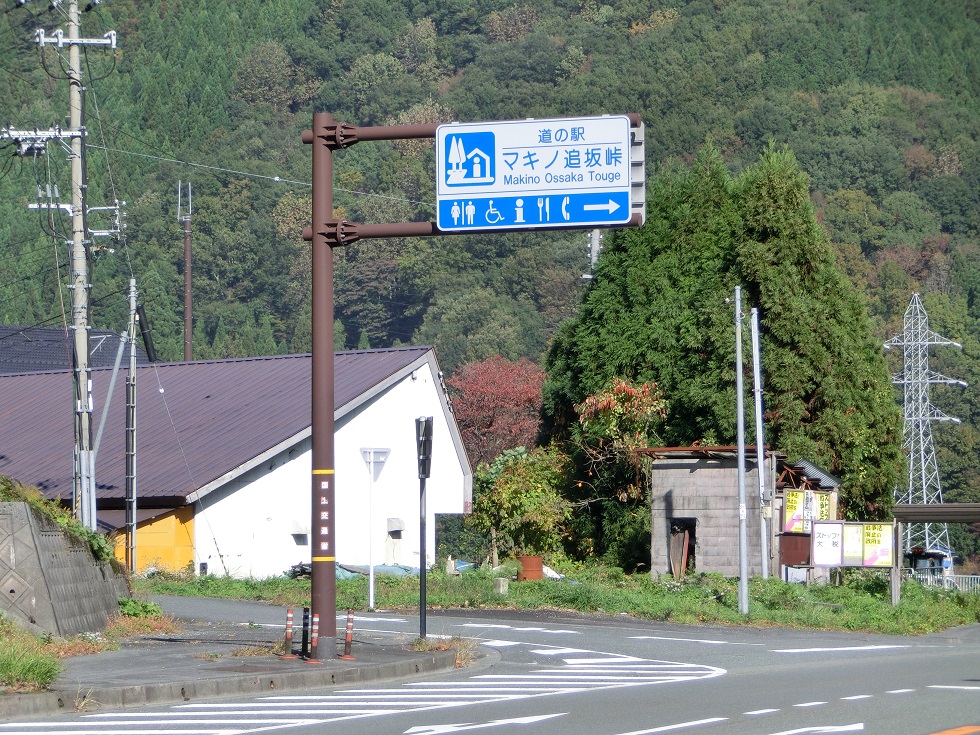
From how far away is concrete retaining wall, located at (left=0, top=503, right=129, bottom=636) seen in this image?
17266 mm

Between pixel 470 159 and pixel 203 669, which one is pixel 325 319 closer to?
pixel 470 159

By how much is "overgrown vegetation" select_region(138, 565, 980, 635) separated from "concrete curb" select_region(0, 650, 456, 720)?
7.30 m

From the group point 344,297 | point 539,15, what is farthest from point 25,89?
point 539,15

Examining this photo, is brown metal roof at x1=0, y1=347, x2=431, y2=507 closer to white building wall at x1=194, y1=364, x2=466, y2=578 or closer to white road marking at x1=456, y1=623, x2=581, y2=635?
white building wall at x1=194, y1=364, x2=466, y2=578

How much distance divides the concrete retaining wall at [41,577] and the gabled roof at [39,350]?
41.7 m

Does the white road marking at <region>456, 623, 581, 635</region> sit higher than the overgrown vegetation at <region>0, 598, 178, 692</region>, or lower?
lower

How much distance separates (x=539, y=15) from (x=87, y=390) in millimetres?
131847

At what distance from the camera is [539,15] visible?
510ft

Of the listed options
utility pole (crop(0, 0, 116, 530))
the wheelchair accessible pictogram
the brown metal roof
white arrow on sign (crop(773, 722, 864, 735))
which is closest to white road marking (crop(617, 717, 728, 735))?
white arrow on sign (crop(773, 722, 864, 735))

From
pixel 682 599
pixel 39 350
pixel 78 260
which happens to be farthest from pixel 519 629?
pixel 39 350

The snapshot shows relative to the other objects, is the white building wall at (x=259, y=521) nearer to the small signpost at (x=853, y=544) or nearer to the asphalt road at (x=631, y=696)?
the small signpost at (x=853, y=544)

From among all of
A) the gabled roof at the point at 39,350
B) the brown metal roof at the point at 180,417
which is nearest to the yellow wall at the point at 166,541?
the brown metal roof at the point at 180,417

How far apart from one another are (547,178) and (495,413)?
56275 millimetres

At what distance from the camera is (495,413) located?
7262cm
